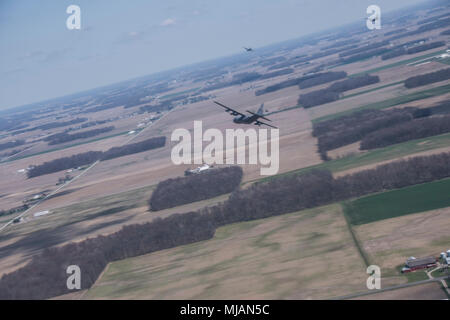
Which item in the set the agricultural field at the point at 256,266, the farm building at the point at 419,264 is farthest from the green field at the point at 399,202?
the farm building at the point at 419,264

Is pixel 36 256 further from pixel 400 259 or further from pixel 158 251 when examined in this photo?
pixel 400 259

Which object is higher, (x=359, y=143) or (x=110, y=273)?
(x=359, y=143)

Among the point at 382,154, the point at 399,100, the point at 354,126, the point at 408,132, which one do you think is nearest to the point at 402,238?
the point at 382,154

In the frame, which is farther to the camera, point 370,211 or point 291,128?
point 291,128

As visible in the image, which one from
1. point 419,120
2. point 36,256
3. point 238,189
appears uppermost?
point 419,120

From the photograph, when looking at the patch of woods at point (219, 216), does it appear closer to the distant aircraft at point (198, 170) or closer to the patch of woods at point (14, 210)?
the distant aircraft at point (198, 170)

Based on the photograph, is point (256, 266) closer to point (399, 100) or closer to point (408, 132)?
point (408, 132)
